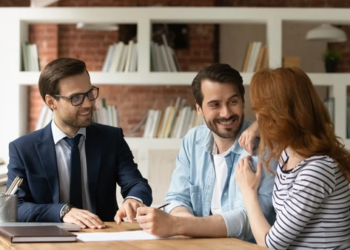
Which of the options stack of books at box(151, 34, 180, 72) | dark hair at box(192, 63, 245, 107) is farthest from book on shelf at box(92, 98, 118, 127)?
dark hair at box(192, 63, 245, 107)

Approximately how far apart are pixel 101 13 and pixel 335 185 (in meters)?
3.38

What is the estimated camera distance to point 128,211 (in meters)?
2.56

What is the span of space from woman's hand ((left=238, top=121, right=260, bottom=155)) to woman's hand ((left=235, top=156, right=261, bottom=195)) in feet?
0.74

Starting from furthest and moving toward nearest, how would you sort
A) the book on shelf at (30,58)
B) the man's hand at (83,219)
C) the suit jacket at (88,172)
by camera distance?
1. the book on shelf at (30,58)
2. the suit jacket at (88,172)
3. the man's hand at (83,219)

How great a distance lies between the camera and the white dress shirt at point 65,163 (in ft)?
9.53

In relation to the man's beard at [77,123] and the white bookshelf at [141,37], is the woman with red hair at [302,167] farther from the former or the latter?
the white bookshelf at [141,37]

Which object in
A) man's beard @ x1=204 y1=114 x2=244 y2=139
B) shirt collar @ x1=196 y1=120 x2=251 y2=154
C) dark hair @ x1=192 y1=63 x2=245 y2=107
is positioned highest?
dark hair @ x1=192 y1=63 x2=245 y2=107

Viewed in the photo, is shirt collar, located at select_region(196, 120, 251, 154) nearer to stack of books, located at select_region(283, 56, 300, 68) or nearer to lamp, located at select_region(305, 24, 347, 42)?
stack of books, located at select_region(283, 56, 300, 68)

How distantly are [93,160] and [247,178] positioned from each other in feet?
3.18

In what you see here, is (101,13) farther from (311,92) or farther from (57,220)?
(311,92)

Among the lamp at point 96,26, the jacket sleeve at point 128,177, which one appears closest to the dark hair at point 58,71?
the jacket sleeve at point 128,177

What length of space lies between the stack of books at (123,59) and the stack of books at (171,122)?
428 millimetres

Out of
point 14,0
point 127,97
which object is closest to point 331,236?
point 127,97

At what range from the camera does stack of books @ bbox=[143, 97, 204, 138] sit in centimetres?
516
